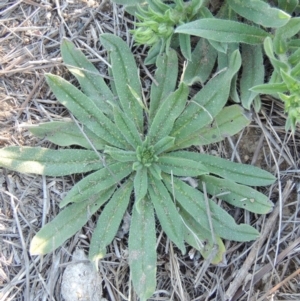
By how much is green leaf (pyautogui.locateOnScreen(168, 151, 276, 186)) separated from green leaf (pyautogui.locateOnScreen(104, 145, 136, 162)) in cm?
31

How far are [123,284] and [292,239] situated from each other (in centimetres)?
98

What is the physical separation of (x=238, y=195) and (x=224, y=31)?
883 millimetres

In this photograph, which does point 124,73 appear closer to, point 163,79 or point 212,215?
point 163,79

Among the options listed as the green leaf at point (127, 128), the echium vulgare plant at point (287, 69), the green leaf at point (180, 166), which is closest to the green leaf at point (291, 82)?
the echium vulgare plant at point (287, 69)

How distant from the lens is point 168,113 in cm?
258

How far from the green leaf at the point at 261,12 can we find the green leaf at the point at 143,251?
1162mm

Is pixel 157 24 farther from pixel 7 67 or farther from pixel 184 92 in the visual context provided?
pixel 7 67

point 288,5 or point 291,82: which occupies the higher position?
point 288,5

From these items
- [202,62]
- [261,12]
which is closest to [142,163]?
[202,62]

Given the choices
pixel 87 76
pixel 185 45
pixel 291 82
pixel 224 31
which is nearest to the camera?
pixel 291 82

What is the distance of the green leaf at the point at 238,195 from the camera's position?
2.53 m

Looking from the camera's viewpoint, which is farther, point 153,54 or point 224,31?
point 153,54

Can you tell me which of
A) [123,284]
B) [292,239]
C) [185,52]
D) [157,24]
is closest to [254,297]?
[292,239]

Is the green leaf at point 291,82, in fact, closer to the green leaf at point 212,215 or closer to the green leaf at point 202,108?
the green leaf at point 202,108
